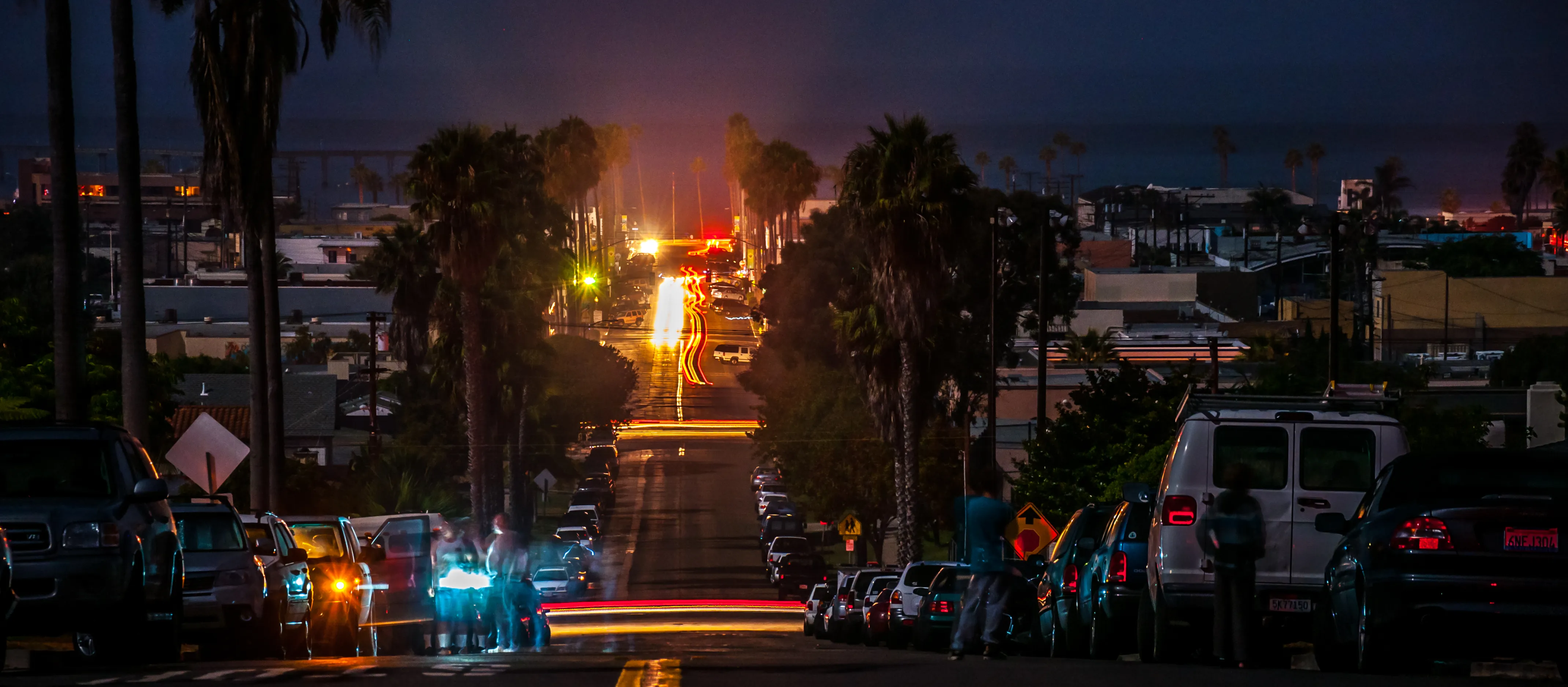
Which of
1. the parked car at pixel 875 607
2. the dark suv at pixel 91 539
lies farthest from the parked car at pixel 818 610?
the dark suv at pixel 91 539

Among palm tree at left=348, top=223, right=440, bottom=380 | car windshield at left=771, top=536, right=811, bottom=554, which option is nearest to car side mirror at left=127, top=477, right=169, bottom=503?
car windshield at left=771, top=536, right=811, bottom=554

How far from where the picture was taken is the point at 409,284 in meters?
56.5

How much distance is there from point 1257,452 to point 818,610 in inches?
822

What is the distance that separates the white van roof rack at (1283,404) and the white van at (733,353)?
9435 cm

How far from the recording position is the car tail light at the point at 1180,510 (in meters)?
13.0

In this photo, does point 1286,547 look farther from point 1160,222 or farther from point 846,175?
point 1160,222

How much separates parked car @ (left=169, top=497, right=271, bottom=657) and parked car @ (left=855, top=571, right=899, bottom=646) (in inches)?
418

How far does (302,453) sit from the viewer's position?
214ft

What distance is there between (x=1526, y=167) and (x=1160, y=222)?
124 ft

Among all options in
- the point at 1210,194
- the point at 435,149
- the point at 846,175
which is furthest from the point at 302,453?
the point at 1210,194

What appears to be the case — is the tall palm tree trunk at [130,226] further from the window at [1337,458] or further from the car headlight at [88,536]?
the window at [1337,458]

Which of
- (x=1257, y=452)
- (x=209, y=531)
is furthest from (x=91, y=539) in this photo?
(x=1257, y=452)

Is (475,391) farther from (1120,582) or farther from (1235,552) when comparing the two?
(1235,552)

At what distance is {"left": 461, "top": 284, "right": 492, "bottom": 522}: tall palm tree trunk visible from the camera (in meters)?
49.1
